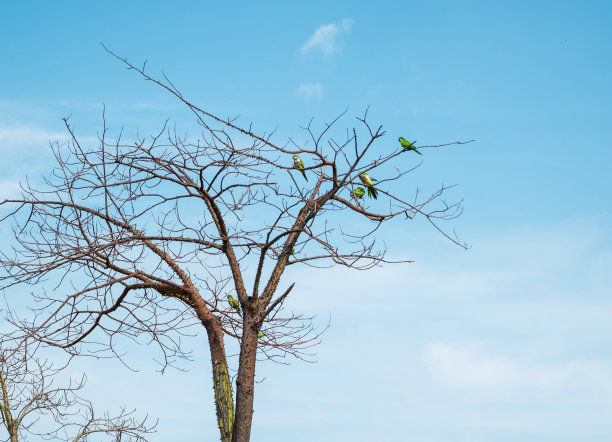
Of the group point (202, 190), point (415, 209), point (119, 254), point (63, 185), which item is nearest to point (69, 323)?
point (119, 254)

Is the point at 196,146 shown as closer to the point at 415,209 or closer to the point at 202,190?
the point at 202,190

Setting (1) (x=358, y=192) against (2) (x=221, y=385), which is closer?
(2) (x=221, y=385)

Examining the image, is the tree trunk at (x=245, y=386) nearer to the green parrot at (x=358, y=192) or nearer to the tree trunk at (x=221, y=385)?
the tree trunk at (x=221, y=385)

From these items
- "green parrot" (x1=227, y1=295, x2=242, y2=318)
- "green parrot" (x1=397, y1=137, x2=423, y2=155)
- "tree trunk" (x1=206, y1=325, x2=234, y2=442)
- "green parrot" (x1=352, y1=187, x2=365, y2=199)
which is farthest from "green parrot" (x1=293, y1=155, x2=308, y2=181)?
"tree trunk" (x1=206, y1=325, x2=234, y2=442)

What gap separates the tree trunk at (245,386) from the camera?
22.4ft

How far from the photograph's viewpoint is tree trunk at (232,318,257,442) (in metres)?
6.83

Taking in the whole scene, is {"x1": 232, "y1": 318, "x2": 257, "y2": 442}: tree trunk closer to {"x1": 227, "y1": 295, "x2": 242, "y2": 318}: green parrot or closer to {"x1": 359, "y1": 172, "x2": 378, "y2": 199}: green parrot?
{"x1": 227, "y1": 295, "x2": 242, "y2": 318}: green parrot

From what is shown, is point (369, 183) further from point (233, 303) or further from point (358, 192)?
point (233, 303)

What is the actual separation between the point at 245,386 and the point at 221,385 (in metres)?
0.36

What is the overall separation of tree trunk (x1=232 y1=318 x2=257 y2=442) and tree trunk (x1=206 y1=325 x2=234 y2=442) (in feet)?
0.82

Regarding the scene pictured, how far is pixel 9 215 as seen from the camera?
291 inches

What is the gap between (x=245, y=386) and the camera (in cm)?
695

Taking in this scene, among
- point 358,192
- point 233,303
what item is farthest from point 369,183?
point 233,303

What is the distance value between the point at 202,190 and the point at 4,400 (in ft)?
16.4
